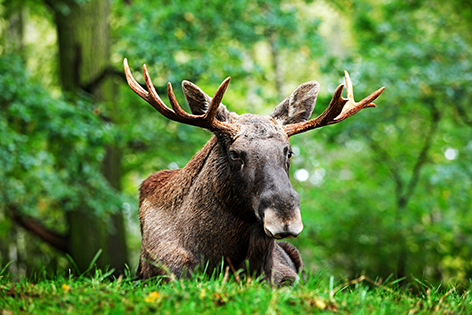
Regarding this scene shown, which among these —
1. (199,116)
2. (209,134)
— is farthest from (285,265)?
(209,134)

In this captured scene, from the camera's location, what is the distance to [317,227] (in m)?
13.0

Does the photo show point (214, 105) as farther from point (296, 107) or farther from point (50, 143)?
point (50, 143)

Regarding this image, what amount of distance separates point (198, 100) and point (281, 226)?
1.63 m

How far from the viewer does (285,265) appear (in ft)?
16.7

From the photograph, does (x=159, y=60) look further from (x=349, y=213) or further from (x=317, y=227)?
(x=349, y=213)

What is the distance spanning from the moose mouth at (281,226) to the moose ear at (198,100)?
3.89ft

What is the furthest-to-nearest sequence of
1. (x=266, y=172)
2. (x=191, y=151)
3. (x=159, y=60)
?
(x=191, y=151) → (x=159, y=60) → (x=266, y=172)

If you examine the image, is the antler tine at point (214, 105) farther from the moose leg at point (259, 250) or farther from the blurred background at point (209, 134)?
the blurred background at point (209, 134)

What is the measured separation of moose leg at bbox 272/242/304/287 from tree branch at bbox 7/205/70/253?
23.8 ft

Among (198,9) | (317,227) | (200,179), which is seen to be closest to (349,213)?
(317,227)

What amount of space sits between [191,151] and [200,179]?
24.4 ft

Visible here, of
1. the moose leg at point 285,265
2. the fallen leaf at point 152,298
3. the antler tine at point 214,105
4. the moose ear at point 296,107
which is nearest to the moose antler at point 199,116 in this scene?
the antler tine at point 214,105

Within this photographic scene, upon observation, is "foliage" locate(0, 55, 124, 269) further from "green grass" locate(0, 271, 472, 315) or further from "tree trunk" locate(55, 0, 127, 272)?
"green grass" locate(0, 271, 472, 315)

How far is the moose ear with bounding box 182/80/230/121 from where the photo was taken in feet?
14.3
